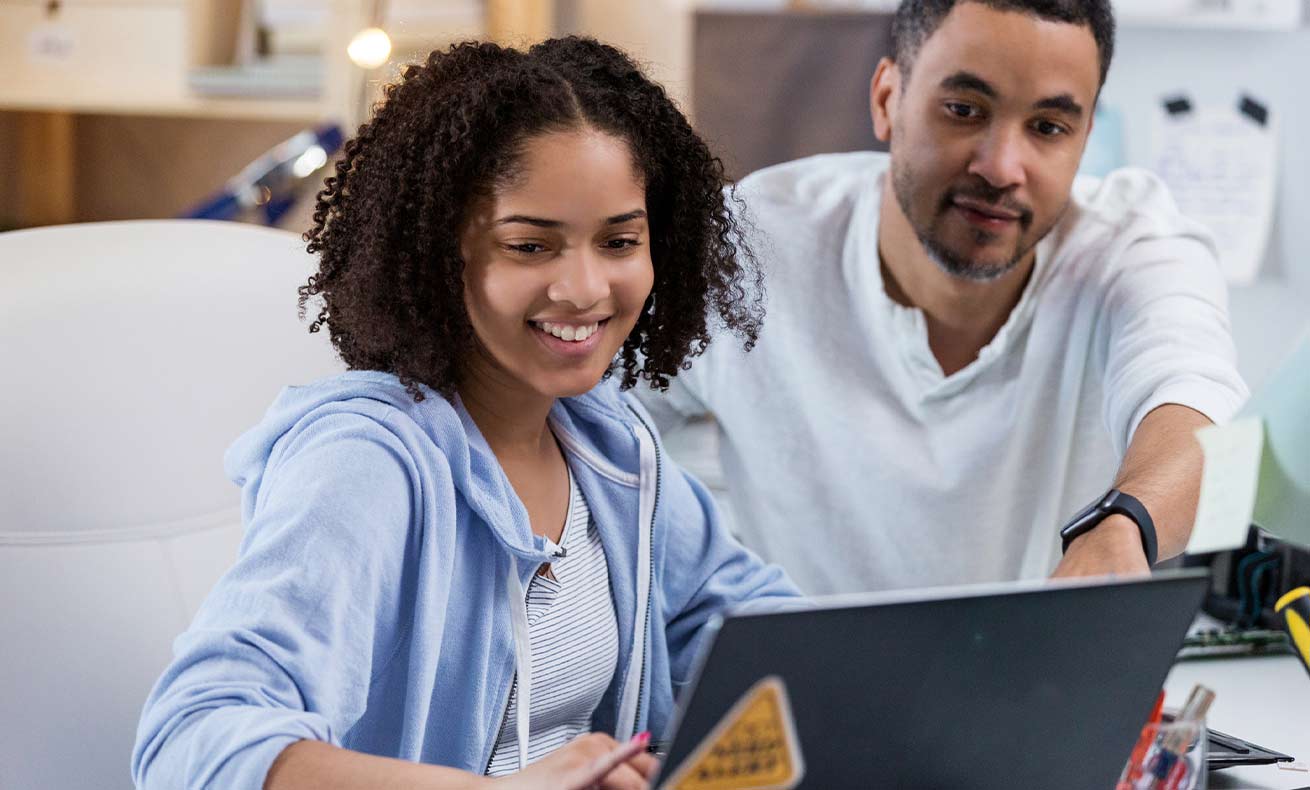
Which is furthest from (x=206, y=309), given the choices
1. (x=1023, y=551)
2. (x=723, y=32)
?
(x=723, y=32)

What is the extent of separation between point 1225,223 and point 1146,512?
1.31 meters

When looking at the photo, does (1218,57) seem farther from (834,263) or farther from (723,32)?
(834,263)

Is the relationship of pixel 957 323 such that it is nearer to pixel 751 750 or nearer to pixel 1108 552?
pixel 1108 552

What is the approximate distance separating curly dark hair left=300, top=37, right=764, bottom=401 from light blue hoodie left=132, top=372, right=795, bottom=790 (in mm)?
50

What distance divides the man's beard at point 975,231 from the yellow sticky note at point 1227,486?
60 cm

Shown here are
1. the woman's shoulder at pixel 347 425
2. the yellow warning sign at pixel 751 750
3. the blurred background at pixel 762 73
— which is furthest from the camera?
the blurred background at pixel 762 73

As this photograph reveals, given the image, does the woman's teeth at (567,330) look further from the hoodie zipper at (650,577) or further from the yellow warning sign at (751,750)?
the yellow warning sign at (751,750)

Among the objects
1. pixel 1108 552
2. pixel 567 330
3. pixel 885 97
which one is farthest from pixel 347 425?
pixel 885 97

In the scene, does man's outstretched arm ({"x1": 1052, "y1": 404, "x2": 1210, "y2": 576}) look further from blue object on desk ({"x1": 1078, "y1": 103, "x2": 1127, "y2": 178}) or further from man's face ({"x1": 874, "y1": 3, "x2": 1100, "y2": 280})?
blue object on desk ({"x1": 1078, "y1": 103, "x2": 1127, "y2": 178})

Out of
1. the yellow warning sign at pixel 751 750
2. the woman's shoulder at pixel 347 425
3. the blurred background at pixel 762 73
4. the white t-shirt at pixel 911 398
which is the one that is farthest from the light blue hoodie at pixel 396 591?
the blurred background at pixel 762 73

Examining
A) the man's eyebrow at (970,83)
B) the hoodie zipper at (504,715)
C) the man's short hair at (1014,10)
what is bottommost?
the hoodie zipper at (504,715)

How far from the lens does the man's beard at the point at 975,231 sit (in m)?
1.42

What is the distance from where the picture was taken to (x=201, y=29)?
218 centimetres

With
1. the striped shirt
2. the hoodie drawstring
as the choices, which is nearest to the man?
the striped shirt
